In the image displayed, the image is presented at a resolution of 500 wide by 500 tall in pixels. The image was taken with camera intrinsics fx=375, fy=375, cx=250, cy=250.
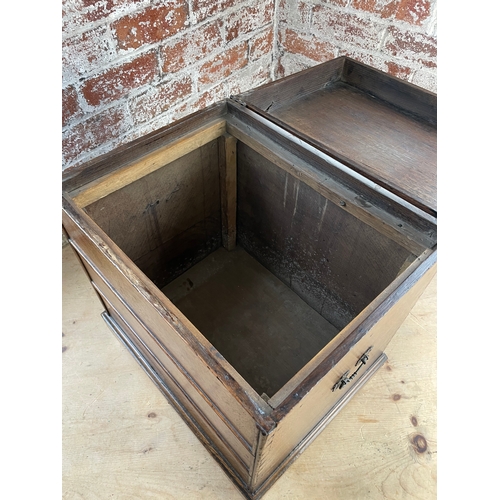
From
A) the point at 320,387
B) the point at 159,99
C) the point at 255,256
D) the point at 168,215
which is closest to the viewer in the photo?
the point at 320,387

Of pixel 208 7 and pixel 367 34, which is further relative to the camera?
pixel 367 34

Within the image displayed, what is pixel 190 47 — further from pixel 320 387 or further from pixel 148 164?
pixel 320 387

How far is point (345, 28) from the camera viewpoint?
4.03 feet

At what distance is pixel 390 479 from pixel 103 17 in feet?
4.16

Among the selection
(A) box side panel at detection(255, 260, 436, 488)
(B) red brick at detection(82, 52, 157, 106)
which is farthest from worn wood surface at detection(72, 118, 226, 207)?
(A) box side panel at detection(255, 260, 436, 488)

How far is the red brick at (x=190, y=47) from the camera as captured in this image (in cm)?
104

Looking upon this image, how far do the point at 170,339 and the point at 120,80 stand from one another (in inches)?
28.5

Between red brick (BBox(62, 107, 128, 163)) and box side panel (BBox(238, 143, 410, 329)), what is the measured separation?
0.38 meters

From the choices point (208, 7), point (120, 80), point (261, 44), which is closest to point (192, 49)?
point (208, 7)

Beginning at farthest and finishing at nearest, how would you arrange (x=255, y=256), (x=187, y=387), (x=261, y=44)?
(x=261, y=44), (x=255, y=256), (x=187, y=387)

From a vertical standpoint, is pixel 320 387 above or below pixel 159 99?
below

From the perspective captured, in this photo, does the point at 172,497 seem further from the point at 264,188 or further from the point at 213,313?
the point at 264,188

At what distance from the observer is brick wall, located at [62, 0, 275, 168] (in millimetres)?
878

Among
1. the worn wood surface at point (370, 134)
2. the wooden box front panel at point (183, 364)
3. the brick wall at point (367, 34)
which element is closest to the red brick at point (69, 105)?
the wooden box front panel at point (183, 364)
